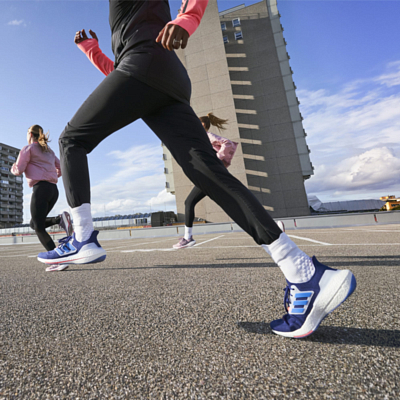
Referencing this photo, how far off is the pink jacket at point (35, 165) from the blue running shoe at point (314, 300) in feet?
11.2

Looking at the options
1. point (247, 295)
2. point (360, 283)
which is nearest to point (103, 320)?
point (247, 295)

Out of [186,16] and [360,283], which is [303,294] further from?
[186,16]

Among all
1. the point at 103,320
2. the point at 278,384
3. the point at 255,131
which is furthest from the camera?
the point at 255,131

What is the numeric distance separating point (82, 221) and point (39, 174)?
2.28 metres

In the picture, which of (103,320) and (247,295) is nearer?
(103,320)

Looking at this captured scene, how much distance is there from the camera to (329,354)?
0.62 metres

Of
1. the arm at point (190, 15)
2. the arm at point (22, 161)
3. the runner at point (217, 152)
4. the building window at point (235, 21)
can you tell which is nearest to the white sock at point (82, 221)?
the arm at point (190, 15)

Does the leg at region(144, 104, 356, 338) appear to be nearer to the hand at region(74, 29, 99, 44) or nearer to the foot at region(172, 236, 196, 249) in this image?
the hand at region(74, 29, 99, 44)

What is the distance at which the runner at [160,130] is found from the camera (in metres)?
0.87

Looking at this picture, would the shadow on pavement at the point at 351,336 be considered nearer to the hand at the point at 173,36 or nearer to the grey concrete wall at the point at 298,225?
the hand at the point at 173,36

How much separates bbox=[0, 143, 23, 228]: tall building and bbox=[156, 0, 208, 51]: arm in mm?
89894

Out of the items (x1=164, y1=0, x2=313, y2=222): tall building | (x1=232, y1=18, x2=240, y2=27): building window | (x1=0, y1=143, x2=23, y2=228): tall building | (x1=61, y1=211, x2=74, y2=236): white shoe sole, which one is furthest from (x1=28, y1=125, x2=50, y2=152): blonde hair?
(x1=0, y1=143, x2=23, y2=228): tall building

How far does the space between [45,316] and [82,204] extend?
64cm

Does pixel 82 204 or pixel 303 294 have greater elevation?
pixel 82 204
